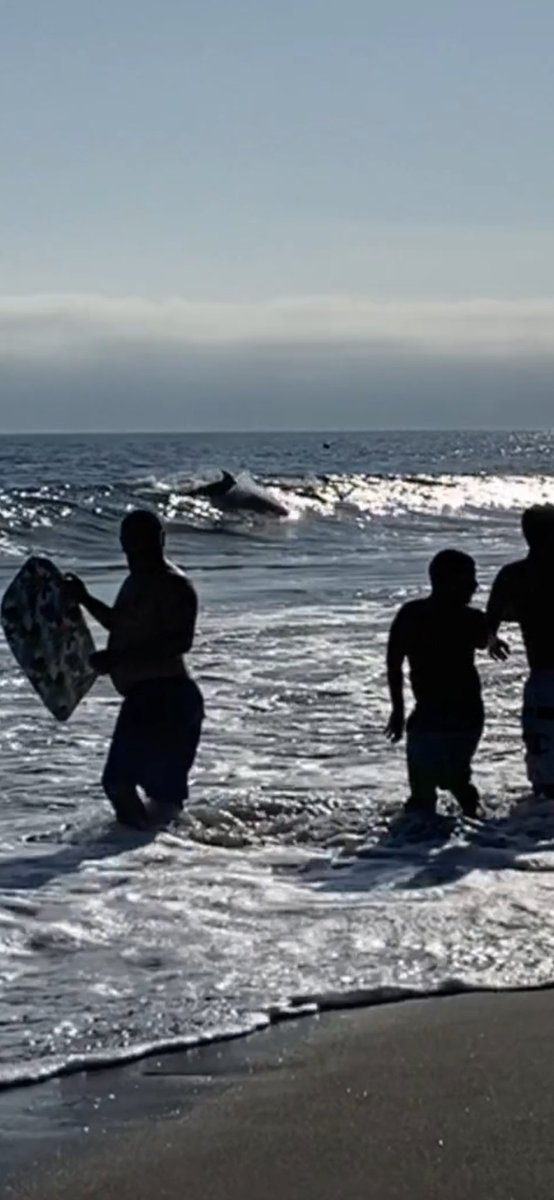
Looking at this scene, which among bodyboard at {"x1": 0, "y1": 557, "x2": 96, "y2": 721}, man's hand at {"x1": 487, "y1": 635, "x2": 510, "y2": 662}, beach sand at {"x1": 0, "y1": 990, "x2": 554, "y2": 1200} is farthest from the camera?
bodyboard at {"x1": 0, "y1": 557, "x2": 96, "y2": 721}

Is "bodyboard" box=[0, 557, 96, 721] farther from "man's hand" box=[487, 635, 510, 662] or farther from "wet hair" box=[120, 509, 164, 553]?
"man's hand" box=[487, 635, 510, 662]

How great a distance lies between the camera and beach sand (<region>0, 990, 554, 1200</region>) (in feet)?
14.5

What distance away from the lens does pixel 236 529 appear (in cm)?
3688

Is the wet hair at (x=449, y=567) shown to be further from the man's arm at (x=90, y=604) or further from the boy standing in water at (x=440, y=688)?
the man's arm at (x=90, y=604)

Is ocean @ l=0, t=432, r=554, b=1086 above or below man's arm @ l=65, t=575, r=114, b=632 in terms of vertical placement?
below

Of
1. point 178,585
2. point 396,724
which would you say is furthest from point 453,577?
point 178,585

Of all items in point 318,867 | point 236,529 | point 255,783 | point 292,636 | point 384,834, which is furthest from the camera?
point 236,529

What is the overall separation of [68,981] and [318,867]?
81.0 inches

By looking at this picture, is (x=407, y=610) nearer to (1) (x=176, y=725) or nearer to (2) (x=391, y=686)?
(2) (x=391, y=686)

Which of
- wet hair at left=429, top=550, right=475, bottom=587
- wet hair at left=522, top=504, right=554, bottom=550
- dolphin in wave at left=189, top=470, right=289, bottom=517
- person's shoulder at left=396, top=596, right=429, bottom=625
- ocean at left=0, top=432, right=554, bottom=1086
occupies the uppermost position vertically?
wet hair at left=522, top=504, right=554, bottom=550

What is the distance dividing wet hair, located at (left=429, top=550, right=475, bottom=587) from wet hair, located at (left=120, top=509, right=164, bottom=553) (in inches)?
51.3

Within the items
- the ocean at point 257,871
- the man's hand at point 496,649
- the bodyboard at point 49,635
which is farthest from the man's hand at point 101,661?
the man's hand at point 496,649

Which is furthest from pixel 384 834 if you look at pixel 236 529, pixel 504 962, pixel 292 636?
pixel 236 529

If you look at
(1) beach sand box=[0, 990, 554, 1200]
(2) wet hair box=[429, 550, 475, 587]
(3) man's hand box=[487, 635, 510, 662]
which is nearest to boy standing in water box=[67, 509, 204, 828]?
(2) wet hair box=[429, 550, 475, 587]
